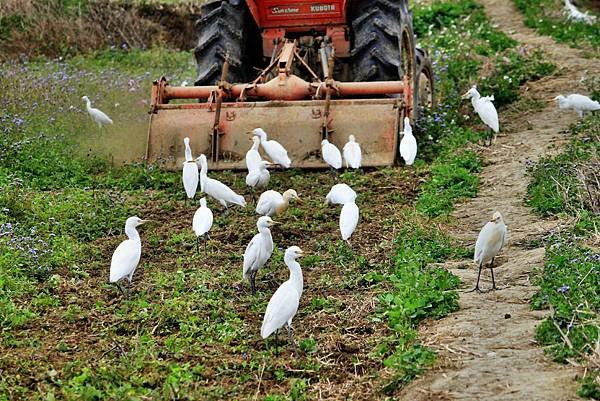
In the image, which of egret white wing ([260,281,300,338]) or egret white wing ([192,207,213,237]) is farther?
egret white wing ([192,207,213,237])

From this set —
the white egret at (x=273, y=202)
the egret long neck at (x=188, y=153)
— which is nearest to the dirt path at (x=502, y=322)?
the white egret at (x=273, y=202)

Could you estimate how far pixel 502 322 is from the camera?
6.29 metres

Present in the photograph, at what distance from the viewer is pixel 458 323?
6.33 meters

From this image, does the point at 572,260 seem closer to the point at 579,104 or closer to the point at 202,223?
the point at 202,223

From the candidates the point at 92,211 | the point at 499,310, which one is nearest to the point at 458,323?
the point at 499,310

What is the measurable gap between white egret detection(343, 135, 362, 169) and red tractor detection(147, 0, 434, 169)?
0.39 meters

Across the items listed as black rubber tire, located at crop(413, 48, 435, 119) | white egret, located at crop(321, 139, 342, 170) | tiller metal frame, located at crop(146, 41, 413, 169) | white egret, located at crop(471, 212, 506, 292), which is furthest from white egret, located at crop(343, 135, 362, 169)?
white egret, located at crop(471, 212, 506, 292)

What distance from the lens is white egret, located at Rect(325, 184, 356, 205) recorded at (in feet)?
28.0

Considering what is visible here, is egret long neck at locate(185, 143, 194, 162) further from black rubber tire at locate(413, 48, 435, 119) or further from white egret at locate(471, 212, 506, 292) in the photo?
white egret at locate(471, 212, 506, 292)

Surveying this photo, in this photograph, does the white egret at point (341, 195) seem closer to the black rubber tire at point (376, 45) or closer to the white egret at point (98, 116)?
the black rubber tire at point (376, 45)

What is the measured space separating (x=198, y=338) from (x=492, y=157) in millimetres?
5310

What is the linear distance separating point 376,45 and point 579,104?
96.0 inches

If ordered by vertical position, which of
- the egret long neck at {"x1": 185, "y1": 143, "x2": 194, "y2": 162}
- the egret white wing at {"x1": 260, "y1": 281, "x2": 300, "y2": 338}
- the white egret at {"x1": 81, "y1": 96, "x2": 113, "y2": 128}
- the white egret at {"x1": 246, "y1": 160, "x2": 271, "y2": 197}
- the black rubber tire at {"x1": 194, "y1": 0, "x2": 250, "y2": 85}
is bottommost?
the white egret at {"x1": 81, "y1": 96, "x2": 113, "y2": 128}

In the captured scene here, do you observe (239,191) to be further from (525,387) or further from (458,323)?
(525,387)
